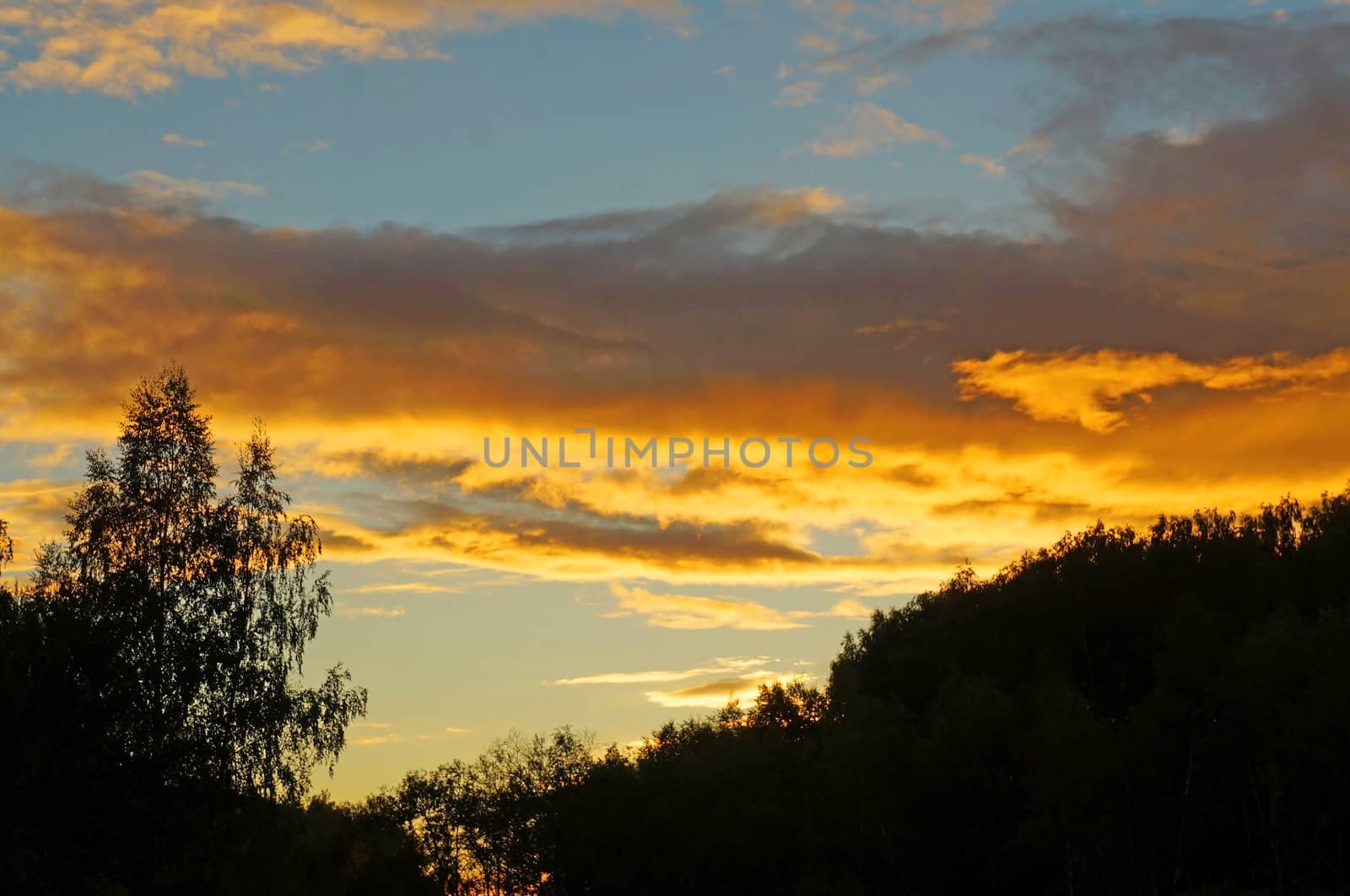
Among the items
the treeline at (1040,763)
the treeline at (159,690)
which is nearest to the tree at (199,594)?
the treeline at (159,690)

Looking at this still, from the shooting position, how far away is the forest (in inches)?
1489

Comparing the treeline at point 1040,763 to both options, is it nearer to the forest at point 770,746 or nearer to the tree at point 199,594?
the forest at point 770,746

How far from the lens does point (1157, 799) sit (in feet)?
211

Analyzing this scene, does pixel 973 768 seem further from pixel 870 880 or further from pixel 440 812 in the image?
pixel 440 812

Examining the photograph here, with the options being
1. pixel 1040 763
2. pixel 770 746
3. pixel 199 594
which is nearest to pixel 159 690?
pixel 199 594

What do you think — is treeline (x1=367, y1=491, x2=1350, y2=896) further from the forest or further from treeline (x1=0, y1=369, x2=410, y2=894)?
treeline (x1=0, y1=369, x2=410, y2=894)

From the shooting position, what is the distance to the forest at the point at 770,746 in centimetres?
3781

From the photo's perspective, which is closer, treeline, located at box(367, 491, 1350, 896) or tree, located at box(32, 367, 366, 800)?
tree, located at box(32, 367, 366, 800)

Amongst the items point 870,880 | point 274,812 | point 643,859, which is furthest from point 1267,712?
point 274,812

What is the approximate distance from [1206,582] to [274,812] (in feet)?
208

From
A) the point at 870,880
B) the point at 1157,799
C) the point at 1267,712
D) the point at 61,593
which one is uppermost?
the point at 61,593

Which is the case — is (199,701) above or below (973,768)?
above

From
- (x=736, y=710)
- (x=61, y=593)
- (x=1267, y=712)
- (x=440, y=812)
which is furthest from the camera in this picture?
(x=736, y=710)

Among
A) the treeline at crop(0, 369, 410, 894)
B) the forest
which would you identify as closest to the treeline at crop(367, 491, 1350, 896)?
the forest
